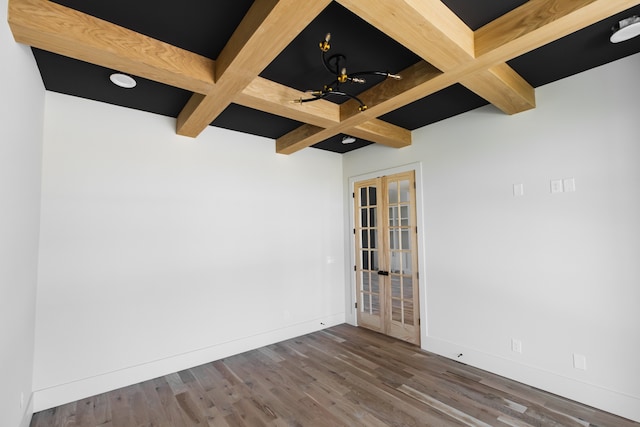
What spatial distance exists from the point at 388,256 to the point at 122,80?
146 inches

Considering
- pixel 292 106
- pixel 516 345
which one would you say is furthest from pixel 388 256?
pixel 292 106

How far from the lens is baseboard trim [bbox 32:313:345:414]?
254 centimetres

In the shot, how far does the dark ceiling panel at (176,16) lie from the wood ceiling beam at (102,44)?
5 centimetres

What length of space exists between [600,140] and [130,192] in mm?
4468

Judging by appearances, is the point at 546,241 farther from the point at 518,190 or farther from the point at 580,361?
the point at 580,361

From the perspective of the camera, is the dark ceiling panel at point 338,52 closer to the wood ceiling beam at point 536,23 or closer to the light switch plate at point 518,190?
the wood ceiling beam at point 536,23

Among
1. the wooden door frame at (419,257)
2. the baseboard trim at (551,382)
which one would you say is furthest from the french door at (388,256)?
the baseboard trim at (551,382)

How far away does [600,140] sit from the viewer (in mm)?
2486

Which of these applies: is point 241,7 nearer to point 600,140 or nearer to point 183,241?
point 183,241

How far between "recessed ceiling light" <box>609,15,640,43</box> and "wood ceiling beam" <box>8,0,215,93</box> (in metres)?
2.85

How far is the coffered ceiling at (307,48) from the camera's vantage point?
1659mm

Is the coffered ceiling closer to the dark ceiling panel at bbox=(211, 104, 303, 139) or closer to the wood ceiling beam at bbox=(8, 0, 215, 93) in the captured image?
the wood ceiling beam at bbox=(8, 0, 215, 93)

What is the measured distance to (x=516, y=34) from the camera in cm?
179

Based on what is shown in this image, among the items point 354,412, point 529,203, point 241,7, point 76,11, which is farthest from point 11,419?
point 529,203
